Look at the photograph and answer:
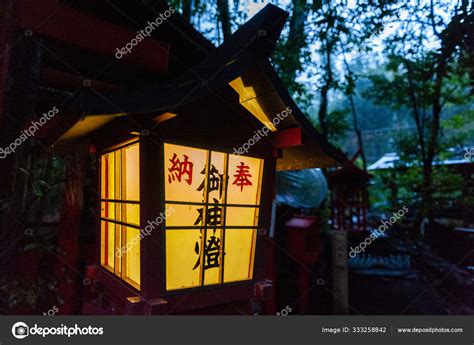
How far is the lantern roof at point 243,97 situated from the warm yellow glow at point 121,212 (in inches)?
15.2

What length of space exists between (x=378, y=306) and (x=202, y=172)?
24.3 ft

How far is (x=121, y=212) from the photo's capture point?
236 cm

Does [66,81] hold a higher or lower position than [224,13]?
lower

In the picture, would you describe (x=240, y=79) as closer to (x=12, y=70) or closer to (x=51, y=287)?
(x=12, y=70)

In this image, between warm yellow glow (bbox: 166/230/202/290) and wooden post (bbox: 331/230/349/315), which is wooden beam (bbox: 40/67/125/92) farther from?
wooden post (bbox: 331/230/349/315)

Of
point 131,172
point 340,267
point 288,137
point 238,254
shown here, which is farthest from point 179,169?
point 340,267

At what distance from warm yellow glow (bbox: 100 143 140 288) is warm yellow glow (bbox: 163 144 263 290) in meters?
0.25

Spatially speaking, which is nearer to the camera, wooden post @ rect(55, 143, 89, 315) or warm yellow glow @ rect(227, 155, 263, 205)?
warm yellow glow @ rect(227, 155, 263, 205)

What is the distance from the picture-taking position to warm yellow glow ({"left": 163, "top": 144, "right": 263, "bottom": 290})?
6.79 feet
